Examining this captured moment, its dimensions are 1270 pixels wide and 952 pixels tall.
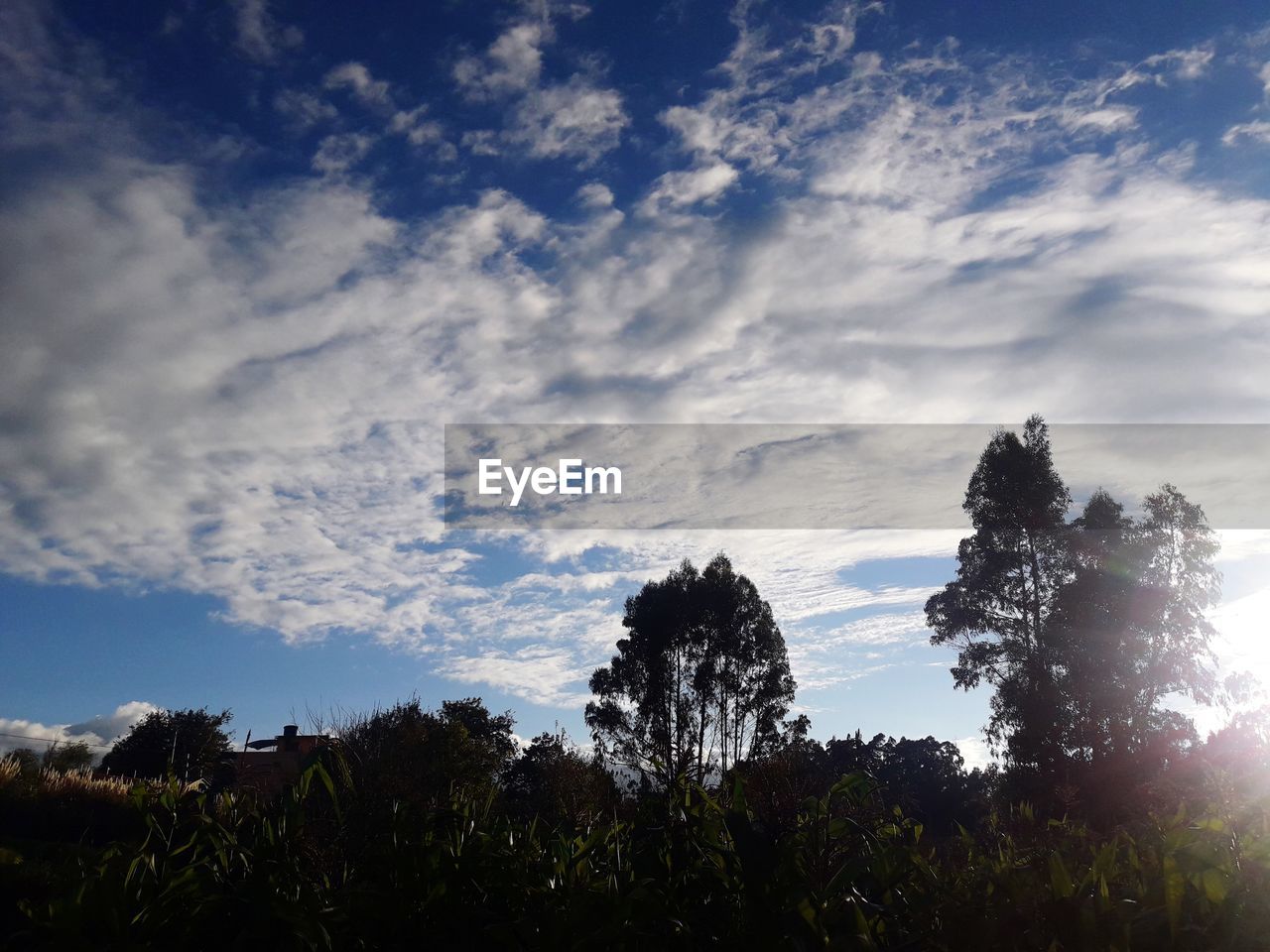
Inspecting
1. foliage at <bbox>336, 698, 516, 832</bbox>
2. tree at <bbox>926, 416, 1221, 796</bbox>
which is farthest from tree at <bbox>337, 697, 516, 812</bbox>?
tree at <bbox>926, 416, 1221, 796</bbox>

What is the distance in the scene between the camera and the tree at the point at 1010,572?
78.2 feet

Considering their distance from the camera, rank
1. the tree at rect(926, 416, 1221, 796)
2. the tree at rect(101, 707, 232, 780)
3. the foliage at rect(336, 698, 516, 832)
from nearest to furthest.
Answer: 1. the foliage at rect(336, 698, 516, 832)
2. the tree at rect(926, 416, 1221, 796)
3. the tree at rect(101, 707, 232, 780)

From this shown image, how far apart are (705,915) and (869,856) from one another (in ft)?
1.35

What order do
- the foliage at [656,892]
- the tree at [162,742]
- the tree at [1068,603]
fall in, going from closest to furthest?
the foliage at [656,892]
the tree at [1068,603]
the tree at [162,742]

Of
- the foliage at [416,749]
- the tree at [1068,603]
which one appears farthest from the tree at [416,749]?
the tree at [1068,603]

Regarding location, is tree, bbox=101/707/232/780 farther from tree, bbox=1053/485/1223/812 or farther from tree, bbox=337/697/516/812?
tree, bbox=1053/485/1223/812

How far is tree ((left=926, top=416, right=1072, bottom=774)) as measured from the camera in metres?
23.8

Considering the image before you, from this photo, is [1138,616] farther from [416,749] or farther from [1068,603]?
[416,749]

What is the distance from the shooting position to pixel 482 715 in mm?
36656

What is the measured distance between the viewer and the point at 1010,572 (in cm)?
2530

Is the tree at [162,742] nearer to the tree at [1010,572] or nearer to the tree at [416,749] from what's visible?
the tree at [416,749]

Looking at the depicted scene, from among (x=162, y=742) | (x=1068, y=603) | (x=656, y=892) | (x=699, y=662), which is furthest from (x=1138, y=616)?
(x=162, y=742)

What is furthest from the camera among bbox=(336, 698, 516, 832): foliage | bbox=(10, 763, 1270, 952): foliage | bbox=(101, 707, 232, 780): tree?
bbox=(101, 707, 232, 780): tree

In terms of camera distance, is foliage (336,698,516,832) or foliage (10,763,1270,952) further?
foliage (336,698,516,832)
